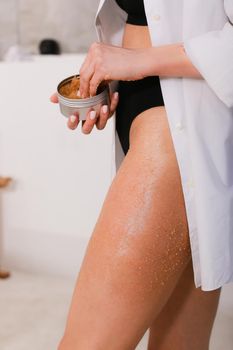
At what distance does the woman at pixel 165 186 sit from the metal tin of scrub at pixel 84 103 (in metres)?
0.03

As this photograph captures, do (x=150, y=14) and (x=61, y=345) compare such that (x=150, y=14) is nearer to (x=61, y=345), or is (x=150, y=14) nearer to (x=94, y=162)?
(x=61, y=345)

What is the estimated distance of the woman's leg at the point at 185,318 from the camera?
2.94 ft

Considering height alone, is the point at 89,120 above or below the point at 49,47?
above

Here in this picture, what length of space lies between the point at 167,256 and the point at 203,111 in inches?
8.4

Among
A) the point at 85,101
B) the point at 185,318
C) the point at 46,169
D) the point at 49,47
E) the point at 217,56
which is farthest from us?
the point at 49,47

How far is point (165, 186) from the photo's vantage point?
700 mm

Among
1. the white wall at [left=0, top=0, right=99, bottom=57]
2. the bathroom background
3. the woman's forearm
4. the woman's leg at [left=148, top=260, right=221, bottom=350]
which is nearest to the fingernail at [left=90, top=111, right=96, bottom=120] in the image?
the woman's forearm

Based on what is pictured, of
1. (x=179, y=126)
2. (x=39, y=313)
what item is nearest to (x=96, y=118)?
(x=179, y=126)

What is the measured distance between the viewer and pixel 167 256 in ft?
2.32

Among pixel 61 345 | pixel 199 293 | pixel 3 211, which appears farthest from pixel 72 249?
pixel 61 345

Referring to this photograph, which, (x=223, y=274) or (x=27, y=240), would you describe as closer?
(x=223, y=274)

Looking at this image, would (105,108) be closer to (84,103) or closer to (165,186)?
(84,103)

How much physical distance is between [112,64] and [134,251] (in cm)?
27

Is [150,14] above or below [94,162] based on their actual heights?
above
